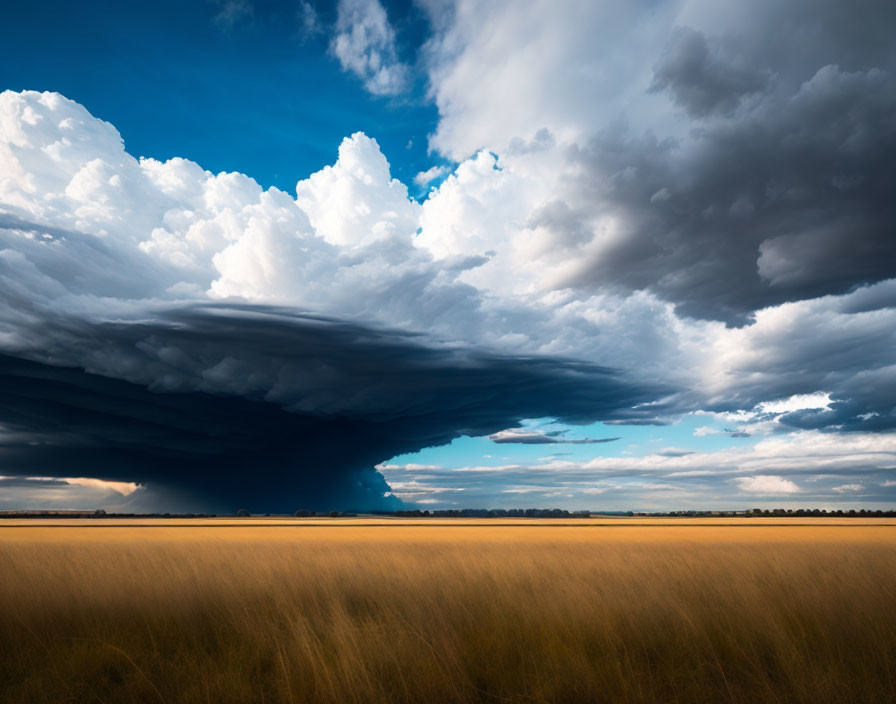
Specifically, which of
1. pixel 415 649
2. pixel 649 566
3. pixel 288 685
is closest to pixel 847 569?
pixel 649 566

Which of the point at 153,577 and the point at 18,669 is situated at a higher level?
the point at 153,577

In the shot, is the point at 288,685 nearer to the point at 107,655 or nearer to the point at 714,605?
the point at 107,655

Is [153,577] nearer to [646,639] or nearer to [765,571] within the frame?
[646,639]

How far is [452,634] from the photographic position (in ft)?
27.9

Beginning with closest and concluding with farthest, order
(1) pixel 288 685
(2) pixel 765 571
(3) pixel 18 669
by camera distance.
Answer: (1) pixel 288 685, (3) pixel 18 669, (2) pixel 765 571

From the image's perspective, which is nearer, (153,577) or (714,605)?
(714,605)

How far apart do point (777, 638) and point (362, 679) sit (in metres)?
5.94

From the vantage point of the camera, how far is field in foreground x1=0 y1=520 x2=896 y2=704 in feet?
21.7

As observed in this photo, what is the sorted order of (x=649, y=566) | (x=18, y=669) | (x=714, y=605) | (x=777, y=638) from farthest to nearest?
(x=649, y=566) < (x=714, y=605) < (x=777, y=638) < (x=18, y=669)

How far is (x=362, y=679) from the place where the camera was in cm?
650

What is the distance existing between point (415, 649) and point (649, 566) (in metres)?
9.84

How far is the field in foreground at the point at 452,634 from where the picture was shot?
260 inches

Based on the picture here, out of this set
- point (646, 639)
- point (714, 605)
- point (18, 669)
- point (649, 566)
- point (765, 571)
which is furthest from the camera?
point (649, 566)

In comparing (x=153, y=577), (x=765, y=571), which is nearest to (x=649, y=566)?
(x=765, y=571)
